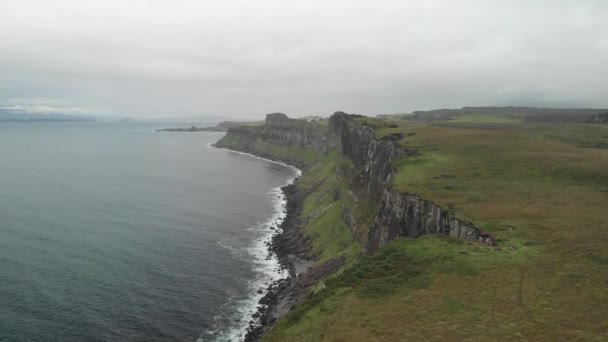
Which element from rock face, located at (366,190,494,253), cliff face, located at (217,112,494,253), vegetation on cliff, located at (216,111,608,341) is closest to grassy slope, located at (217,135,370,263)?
cliff face, located at (217,112,494,253)

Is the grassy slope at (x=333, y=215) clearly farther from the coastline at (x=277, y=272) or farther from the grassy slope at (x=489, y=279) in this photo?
the grassy slope at (x=489, y=279)

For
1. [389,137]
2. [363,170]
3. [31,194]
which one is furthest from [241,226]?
[31,194]

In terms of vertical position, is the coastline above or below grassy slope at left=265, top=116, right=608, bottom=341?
below

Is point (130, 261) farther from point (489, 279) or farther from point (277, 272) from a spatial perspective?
point (489, 279)

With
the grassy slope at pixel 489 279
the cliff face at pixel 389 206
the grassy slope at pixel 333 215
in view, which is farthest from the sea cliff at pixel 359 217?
the grassy slope at pixel 489 279

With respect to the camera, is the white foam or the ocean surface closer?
the ocean surface

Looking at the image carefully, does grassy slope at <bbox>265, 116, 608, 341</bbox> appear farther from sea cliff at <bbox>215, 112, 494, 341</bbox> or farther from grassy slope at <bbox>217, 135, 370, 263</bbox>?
grassy slope at <bbox>217, 135, 370, 263</bbox>
